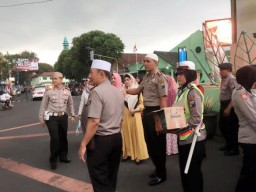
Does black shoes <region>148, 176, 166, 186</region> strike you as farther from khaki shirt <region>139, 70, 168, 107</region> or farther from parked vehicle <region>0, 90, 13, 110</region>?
parked vehicle <region>0, 90, 13, 110</region>

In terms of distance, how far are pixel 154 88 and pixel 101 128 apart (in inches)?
62.4

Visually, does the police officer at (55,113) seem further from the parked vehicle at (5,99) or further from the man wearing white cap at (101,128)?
the parked vehicle at (5,99)

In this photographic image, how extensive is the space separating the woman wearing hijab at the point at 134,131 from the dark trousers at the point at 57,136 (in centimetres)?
122

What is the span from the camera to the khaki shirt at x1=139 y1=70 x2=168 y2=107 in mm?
4277

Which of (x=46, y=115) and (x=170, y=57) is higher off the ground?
(x=170, y=57)

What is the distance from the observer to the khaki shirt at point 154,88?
4.28 meters

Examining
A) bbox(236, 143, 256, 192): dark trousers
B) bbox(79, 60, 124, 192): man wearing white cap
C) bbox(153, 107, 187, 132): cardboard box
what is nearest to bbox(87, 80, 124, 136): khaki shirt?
bbox(79, 60, 124, 192): man wearing white cap

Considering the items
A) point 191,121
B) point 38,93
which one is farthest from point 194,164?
point 38,93

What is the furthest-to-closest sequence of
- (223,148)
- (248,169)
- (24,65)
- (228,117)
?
1. (24,65)
2. (223,148)
3. (228,117)
4. (248,169)

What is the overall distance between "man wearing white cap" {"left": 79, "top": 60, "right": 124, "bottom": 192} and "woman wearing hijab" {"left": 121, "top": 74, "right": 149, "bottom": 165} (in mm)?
2450

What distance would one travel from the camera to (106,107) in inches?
118

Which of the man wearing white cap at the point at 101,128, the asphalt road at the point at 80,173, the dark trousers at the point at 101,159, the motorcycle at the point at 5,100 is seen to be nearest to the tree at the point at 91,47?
the motorcycle at the point at 5,100

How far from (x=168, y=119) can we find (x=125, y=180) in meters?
2.05

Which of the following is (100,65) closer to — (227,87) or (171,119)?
(171,119)
